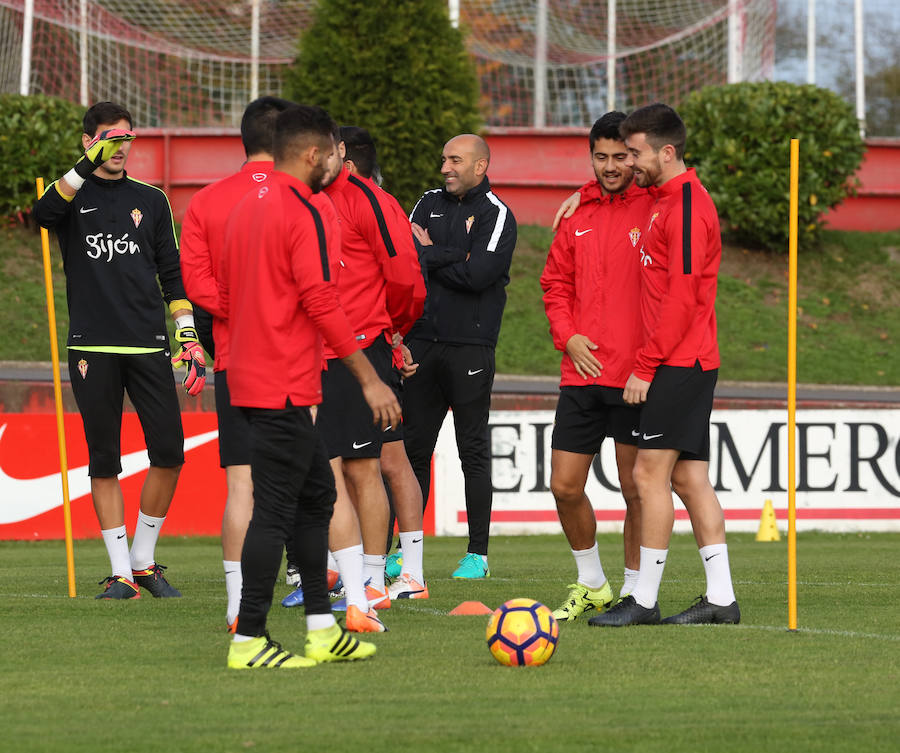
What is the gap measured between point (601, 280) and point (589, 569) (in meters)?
1.39

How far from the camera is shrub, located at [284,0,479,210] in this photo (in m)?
20.7

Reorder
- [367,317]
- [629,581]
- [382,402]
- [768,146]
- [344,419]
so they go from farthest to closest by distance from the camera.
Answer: [768,146]
[629,581]
[367,317]
[344,419]
[382,402]

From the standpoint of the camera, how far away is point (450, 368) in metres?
8.70

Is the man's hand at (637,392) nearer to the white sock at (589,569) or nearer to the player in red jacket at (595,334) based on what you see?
the player in red jacket at (595,334)

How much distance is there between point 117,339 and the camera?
25.5 ft

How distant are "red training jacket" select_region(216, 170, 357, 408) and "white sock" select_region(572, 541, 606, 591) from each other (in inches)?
87.8

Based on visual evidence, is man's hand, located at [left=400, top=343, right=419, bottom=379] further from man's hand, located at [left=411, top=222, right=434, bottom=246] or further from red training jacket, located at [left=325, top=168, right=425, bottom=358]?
man's hand, located at [left=411, top=222, right=434, bottom=246]

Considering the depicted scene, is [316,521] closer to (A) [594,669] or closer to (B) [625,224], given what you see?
(A) [594,669]

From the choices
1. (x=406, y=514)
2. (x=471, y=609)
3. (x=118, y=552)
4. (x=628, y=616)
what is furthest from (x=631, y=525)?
(x=118, y=552)

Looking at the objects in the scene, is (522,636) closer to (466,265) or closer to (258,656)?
(258,656)

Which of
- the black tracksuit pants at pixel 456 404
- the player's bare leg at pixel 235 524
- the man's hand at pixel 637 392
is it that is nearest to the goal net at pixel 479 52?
the black tracksuit pants at pixel 456 404

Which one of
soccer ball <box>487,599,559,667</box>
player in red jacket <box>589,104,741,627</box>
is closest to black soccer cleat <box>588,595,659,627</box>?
player in red jacket <box>589,104,741,627</box>

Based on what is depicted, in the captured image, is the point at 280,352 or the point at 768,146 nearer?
the point at 280,352

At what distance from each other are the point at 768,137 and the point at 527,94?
6.88m
